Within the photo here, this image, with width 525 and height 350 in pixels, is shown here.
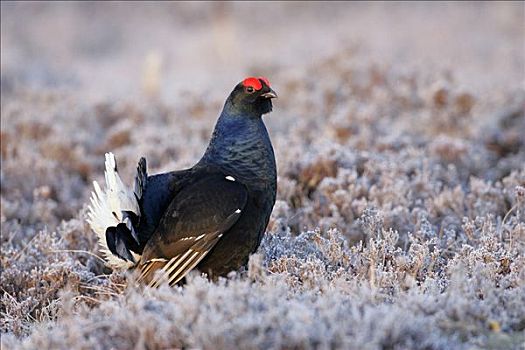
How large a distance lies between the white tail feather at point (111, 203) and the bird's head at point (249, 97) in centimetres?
85

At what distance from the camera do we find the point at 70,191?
720cm

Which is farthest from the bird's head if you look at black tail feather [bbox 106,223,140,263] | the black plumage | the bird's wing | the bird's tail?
black tail feather [bbox 106,223,140,263]

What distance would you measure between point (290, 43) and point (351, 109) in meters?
9.51

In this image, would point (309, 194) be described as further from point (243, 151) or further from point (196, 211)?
point (196, 211)

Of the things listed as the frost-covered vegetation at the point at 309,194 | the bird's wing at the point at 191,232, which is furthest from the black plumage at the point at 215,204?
the frost-covered vegetation at the point at 309,194

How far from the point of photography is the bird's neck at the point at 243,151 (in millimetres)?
4238

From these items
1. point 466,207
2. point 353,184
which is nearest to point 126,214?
point 353,184

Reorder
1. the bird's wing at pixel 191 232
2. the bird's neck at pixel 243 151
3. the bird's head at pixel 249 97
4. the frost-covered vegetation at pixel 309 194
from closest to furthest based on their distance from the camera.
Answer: the frost-covered vegetation at pixel 309 194 → the bird's wing at pixel 191 232 → the bird's neck at pixel 243 151 → the bird's head at pixel 249 97

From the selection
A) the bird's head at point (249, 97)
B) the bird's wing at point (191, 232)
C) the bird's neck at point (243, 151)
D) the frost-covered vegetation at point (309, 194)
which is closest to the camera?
the frost-covered vegetation at point (309, 194)

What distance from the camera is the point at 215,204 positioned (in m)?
3.98

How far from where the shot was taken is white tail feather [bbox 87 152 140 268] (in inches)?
155

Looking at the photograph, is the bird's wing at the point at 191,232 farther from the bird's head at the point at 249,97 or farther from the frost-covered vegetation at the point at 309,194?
the bird's head at the point at 249,97

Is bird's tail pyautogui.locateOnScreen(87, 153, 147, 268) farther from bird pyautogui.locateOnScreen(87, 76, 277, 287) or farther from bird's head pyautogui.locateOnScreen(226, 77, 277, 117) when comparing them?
bird's head pyautogui.locateOnScreen(226, 77, 277, 117)

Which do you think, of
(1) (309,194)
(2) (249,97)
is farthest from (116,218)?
(1) (309,194)
